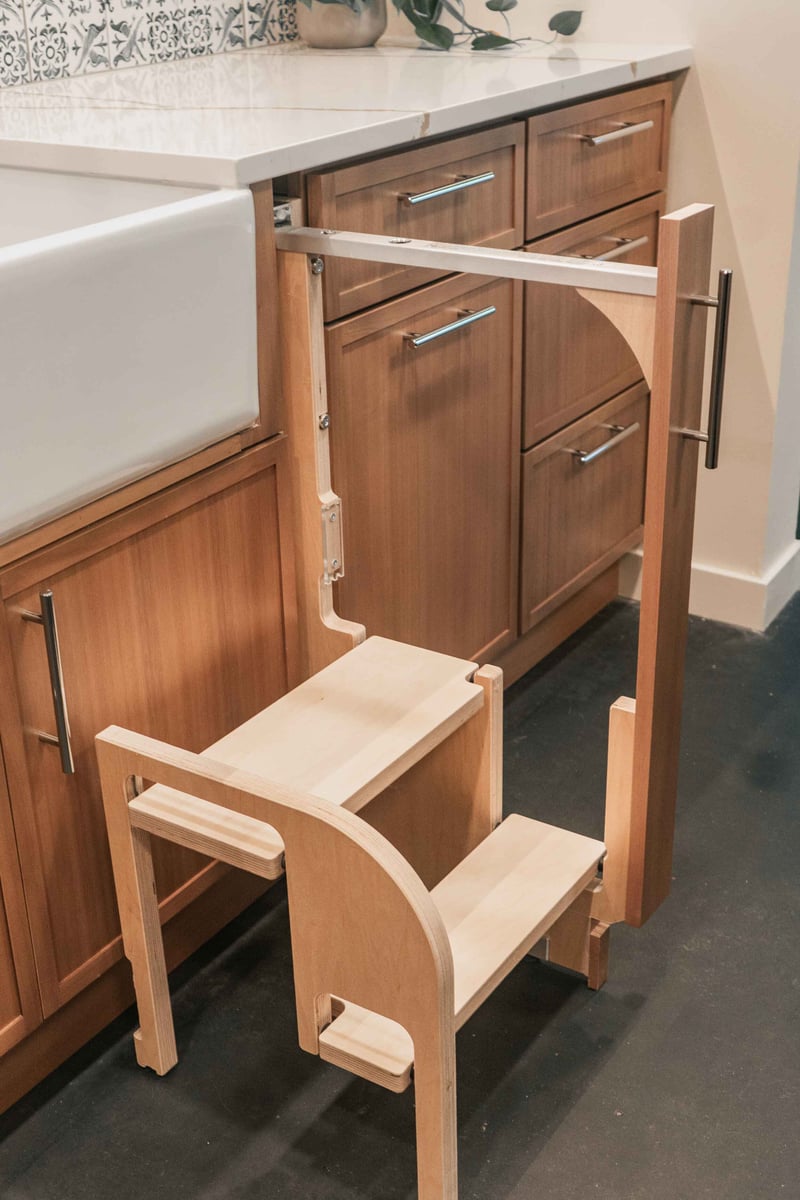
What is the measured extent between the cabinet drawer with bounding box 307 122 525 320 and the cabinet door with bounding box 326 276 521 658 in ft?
0.13

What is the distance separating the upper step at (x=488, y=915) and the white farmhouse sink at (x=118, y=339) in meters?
0.53

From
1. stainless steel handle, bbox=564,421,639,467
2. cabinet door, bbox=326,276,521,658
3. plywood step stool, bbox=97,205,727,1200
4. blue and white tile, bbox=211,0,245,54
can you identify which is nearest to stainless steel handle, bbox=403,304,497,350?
cabinet door, bbox=326,276,521,658

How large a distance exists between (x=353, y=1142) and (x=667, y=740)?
53 centimetres

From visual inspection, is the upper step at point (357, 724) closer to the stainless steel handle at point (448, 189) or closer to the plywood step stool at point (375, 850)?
the plywood step stool at point (375, 850)

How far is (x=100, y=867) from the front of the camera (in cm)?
135

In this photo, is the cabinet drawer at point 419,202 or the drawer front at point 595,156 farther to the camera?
the drawer front at point 595,156

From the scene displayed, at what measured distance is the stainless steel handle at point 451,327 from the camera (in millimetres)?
1609

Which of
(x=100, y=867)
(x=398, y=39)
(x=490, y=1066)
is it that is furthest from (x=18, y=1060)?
(x=398, y=39)

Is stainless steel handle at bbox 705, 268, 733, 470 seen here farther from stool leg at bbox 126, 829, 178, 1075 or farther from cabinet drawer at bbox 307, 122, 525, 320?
stool leg at bbox 126, 829, 178, 1075

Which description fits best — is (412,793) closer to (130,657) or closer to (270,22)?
(130,657)

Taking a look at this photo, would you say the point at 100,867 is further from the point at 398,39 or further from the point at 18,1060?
the point at 398,39

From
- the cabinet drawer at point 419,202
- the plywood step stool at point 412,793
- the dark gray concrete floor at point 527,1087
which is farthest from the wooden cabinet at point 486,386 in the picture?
the dark gray concrete floor at point 527,1087

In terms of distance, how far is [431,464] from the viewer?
1.73m

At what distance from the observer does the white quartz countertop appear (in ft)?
4.29
